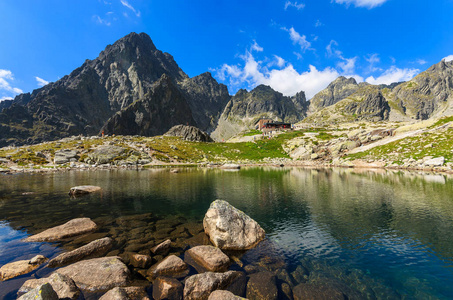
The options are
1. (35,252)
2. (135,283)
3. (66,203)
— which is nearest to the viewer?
(135,283)

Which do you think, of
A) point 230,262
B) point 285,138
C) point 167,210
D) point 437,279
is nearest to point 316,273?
point 230,262

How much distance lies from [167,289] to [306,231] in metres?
14.1

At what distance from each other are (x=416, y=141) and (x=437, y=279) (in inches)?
3579

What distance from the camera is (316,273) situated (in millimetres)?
12430

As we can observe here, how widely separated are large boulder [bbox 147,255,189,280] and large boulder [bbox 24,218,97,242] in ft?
34.5

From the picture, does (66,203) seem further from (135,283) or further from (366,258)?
(366,258)

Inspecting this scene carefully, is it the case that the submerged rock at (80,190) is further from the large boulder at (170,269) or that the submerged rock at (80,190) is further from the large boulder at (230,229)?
the large boulder at (170,269)

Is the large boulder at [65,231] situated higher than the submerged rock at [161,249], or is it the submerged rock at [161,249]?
the large boulder at [65,231]

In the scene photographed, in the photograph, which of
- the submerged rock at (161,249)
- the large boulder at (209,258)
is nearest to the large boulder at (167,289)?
the large boulder at (209,258)

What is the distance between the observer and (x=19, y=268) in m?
12.0

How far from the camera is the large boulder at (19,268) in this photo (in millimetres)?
11492

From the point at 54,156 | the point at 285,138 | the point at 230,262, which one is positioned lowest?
the point at 230,262

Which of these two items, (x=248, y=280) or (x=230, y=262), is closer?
(x=248, y=280)

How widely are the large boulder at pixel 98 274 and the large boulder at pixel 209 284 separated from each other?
4062 millimetres
